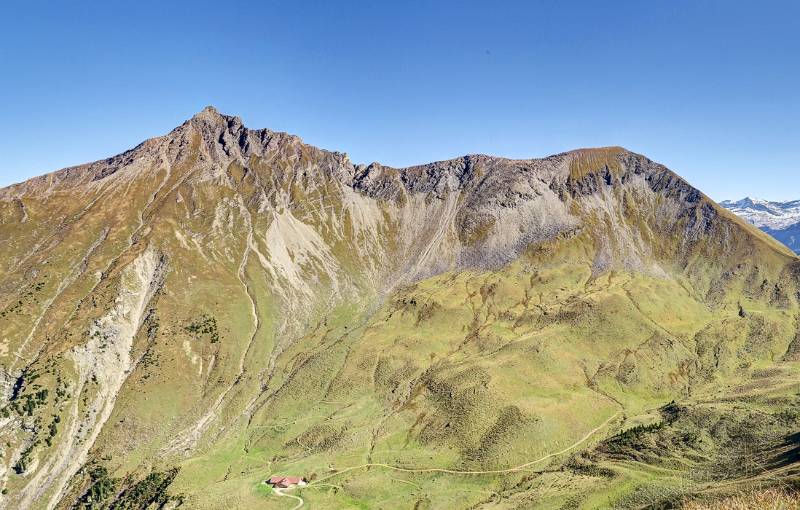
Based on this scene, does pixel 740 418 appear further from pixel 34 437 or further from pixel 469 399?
pixel 34 437

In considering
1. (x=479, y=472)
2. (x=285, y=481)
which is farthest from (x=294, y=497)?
(x=479, y=472)

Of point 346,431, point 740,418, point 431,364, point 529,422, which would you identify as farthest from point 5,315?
point 740,418

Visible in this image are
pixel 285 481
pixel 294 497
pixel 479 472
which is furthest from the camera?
pixel 285 481

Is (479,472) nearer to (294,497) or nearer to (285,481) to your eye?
(294,497)

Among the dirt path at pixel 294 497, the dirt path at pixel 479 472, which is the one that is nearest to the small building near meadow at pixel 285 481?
the dirt path at pixel 294 497

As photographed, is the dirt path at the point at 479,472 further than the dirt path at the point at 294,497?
Yes

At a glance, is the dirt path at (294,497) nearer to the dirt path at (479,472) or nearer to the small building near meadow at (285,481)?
the small building near meadow at (285,481)

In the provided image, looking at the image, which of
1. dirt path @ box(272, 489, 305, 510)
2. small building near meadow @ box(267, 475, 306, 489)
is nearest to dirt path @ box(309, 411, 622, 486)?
small building near meadow @ box(267, 475, 306, 489)

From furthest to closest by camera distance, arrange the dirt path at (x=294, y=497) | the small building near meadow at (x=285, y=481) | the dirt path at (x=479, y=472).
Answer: the small building near meadow at (x=285, y=481) < the dirt path at (x=479, y=472) < the dirt path at (x=294, y=497)

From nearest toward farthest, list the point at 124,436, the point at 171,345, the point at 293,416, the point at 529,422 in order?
the point at 529,422, the point at 124,436, the point at 293,416, the point at 171,345

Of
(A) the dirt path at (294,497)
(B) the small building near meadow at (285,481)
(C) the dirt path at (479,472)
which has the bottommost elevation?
(A) the dirt path at (294,497)

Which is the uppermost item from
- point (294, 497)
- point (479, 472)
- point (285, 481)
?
point (479, 472)
